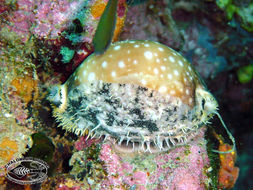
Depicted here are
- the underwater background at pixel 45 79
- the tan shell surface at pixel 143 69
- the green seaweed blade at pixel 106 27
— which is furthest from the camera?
the underwater background at pixel 45 79

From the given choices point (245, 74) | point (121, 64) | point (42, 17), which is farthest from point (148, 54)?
point (245, 74)

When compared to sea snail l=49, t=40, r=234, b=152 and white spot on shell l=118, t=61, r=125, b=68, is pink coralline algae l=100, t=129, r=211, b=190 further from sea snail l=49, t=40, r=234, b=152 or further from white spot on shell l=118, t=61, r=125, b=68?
white spot on shell l=118, t=61, r=125, b=68

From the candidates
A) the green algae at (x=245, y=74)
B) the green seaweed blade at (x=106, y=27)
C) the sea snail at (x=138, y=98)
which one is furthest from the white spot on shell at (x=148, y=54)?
the green algae at (x=245, y=74)

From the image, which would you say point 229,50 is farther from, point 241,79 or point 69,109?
point 69,109

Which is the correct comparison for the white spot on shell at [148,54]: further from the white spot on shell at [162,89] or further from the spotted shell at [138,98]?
the white spot on shell at [162,89]

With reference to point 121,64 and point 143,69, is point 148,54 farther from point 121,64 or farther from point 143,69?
point 121,64

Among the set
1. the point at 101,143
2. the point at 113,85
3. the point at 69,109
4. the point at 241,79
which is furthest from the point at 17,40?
the point at 241,79
